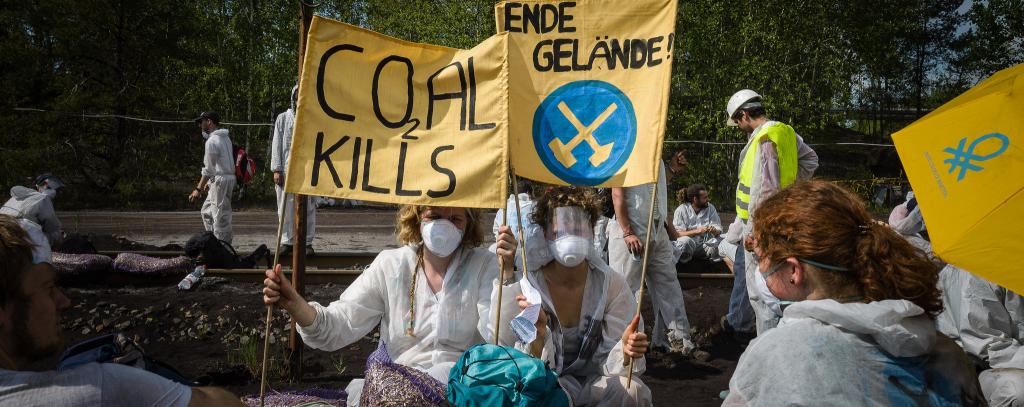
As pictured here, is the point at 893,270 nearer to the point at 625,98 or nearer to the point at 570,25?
the point at 625,98

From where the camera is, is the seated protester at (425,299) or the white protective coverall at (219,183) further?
the white protective coverall at (219,183)

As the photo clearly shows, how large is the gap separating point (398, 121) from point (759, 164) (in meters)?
2.77

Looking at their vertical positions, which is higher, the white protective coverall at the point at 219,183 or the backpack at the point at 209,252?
the white protective coverall at the point at 219,183

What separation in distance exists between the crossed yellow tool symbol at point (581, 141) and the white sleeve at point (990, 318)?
2.12 m

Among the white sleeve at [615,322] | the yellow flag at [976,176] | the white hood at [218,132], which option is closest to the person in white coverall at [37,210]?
the white hood at [218,132]

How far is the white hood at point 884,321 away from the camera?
2.05 m

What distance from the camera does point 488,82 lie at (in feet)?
12.9

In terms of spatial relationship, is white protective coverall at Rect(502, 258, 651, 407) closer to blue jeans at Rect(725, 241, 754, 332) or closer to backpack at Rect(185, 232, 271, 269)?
blue jeans at Rect(725, 241, 754, 332)

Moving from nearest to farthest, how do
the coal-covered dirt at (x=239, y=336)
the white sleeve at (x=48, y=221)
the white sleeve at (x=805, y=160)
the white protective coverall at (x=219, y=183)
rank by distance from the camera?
1. the coal-covered dirt at (x=239, y=336)
2. the white sleeve at (x=805, y=160)
3. the white sleeve at (x=48, y=221)
4. the white protective coverall at (x=219, y=183)

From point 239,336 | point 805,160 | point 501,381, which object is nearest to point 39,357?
point 501,381

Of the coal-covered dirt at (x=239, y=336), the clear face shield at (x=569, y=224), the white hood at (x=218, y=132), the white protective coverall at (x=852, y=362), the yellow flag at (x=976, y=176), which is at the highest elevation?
the white hood at (x=218, y=132)

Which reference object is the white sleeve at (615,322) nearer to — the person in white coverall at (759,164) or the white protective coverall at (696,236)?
the person in white coverall at (759,164)

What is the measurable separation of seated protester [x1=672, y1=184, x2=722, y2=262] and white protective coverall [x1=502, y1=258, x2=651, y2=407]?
6.14m

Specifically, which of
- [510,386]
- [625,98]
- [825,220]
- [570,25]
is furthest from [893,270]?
[570,25]
